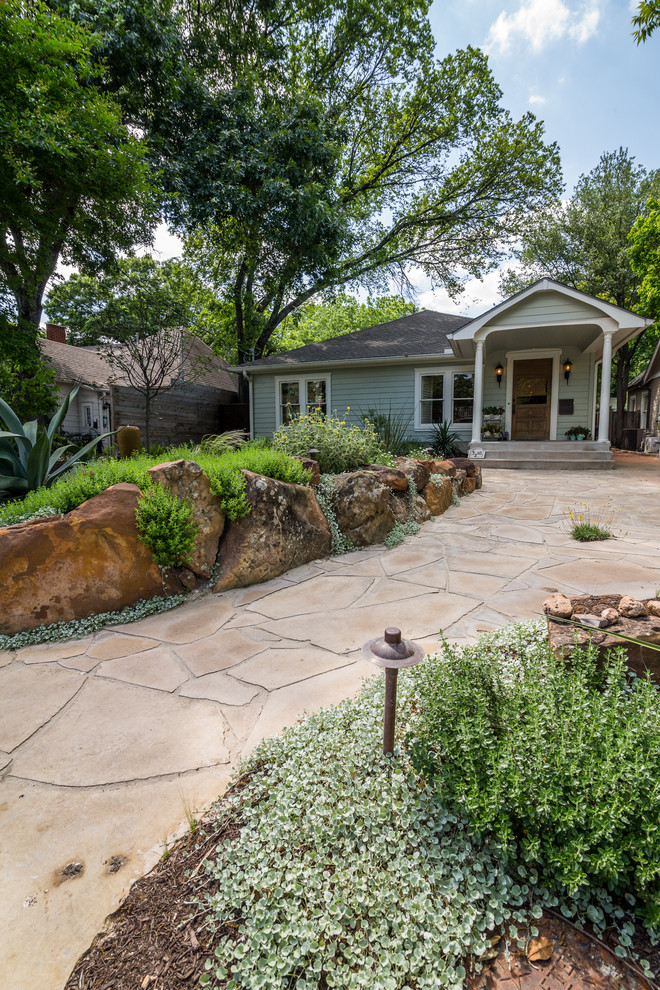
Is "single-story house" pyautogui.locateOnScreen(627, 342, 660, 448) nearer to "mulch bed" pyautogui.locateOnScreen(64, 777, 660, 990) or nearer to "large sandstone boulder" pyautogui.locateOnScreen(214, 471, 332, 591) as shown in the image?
"large sandstone boulder" pyautogui.locateOnScreen(214, 471, 332, 591)

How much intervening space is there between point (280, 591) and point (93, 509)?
147 cm

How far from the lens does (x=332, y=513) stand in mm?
4555

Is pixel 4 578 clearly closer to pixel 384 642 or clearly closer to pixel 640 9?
pixel 384 642

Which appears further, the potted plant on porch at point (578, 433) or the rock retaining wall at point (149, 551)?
the potted plant on porch at point (578, 433)

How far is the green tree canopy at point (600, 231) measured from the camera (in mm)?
16266

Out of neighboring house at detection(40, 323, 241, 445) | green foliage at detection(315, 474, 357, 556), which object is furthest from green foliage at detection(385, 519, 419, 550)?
neighboring house at detection(40, 323, 241, 445)

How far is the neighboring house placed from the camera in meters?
10.2

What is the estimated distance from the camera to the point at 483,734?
1312mm

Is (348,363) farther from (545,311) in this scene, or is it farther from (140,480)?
(140,480)

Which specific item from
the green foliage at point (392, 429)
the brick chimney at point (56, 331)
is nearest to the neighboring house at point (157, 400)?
the brick chimney at point (56, 331)

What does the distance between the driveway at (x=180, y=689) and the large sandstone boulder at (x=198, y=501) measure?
37 centimetres

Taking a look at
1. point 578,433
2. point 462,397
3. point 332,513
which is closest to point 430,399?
point 462,397

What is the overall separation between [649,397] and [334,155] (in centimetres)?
1446

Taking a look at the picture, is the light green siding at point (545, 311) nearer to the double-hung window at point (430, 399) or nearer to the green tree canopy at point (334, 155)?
the double-hung window at point (430, 399)
